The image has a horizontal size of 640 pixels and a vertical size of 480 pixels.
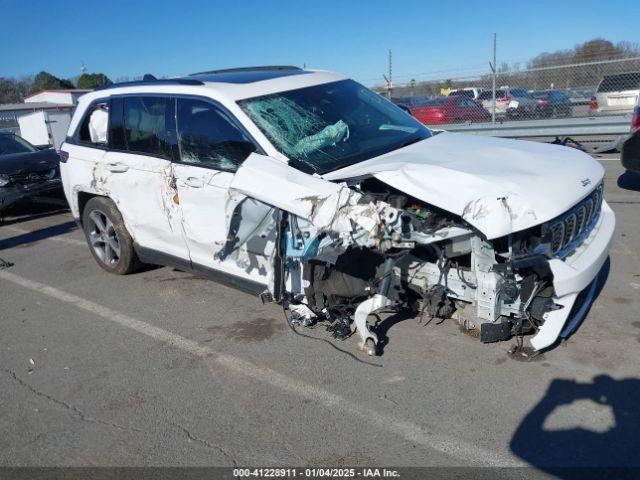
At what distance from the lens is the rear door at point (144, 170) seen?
4660 millimetres

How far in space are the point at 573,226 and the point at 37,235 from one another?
293 inches

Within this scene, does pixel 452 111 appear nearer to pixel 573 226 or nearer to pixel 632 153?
pixel 632 153

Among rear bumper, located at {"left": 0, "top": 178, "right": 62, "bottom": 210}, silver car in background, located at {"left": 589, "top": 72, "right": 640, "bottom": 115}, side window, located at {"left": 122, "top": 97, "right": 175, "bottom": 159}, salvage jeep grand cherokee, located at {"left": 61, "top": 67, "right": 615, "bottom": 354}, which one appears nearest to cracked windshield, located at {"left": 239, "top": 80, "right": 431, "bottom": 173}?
salvage jeep grand cherokee, located at {"left": 61, "top": 67, "right": 615, "bottom": 354}

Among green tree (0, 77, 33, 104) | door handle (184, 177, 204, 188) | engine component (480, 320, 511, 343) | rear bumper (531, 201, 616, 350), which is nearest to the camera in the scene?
rear bumper (531, 201, 616, 350)

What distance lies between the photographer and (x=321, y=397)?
331 centimetres

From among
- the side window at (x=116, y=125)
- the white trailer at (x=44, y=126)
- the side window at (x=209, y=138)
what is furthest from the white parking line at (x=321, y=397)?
the white trailer at (x=44, y=126)

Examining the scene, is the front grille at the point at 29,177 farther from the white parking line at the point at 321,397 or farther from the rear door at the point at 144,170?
the white parking line at the point at 321,397

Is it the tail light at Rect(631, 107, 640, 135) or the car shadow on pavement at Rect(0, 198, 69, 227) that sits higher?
the tail light at Rect(631, 107, 640, 135)

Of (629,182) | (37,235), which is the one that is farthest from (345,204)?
(629,182)

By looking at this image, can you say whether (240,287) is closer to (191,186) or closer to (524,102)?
(191,186)

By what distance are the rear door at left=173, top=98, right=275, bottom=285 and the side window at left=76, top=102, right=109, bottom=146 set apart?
4.61 feet

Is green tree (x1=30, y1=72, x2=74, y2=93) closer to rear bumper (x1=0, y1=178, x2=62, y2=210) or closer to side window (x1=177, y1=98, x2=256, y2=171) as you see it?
rear bumper (x1=0, y1=178, x2=62, y2=210)

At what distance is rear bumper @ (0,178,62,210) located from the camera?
28.1 ft

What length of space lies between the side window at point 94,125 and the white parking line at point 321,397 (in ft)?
5.62
